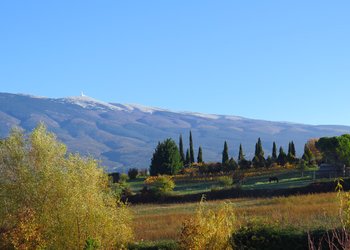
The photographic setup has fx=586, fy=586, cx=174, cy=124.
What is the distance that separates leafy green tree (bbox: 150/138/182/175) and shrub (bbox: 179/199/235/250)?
67.1 m

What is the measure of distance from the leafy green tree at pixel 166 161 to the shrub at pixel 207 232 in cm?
6713

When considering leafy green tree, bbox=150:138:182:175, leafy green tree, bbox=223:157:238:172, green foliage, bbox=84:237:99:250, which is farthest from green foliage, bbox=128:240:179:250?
leafy green tree, bbox=150:138:182:175

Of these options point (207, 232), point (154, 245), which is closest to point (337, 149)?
point (154, 245)

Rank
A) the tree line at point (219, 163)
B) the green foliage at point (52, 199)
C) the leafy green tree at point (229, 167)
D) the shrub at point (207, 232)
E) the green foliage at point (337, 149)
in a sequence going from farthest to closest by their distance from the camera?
the tree line at point (219, 163) < the leafy green tree at point (229, 167) < the green foliage at point (337, 149) < the green foliage at point (52, 199) < the shrub at point (207, 232)

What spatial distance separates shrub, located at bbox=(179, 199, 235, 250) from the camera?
17.4 metres

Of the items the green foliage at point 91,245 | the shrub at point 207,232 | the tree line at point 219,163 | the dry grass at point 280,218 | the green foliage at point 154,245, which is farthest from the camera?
the tree line at point 219,163

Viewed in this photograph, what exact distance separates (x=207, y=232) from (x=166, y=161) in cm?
6849

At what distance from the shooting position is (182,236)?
18000 mm

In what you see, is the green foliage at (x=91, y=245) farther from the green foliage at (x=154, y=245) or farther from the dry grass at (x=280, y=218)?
the dry grass at (x=280, y=218)

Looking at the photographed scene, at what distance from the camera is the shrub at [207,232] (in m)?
17.4

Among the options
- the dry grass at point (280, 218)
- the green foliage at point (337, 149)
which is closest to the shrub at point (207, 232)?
the dry grass at point (280, 218)

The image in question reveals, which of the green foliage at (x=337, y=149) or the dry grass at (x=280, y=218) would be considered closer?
the dry grass at (x=280, y=218)

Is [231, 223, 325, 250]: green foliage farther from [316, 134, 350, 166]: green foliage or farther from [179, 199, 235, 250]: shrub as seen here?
[316, 134, 350, 166]: green foliage

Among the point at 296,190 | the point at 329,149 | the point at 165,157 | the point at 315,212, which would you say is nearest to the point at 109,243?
the point at 315,212
